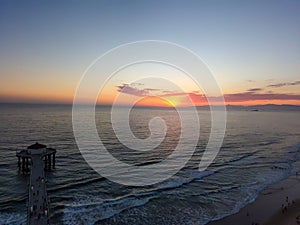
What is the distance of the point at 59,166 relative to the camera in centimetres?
4462

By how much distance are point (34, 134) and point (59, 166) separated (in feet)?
113

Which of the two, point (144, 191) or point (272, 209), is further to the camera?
point (144, 191)

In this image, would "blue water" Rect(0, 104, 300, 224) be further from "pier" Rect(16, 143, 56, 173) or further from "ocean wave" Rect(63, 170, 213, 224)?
"pier" Rect(16, 143, 56, 173)

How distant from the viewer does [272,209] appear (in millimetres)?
30922

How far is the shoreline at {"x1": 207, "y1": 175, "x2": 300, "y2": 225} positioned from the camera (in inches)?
1085

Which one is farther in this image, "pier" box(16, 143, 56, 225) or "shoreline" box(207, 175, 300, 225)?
"shoreline" box(207, 175, 300, 225)

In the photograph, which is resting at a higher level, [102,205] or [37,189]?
[37,189]

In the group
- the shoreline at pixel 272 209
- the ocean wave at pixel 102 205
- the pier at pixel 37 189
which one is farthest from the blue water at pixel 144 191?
the pier at pixel 37 189

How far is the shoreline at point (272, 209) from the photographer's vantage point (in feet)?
90.4

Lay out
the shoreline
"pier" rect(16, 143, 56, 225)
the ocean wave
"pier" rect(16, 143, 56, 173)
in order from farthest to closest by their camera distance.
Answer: "pier" rect(16, 143, 56, 173) → the shoreline → the ocean wave → "pier" rect(16, 143, 56, 225)

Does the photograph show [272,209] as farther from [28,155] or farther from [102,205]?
[28,155]

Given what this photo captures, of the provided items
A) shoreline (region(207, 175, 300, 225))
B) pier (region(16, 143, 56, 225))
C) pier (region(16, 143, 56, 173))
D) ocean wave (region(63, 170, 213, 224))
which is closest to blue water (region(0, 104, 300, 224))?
ocean wave (region(63, 170, 213, 224))

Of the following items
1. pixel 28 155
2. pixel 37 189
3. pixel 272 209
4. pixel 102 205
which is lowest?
pixel 272 209

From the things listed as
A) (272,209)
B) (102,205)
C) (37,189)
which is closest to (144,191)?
(102,205)
